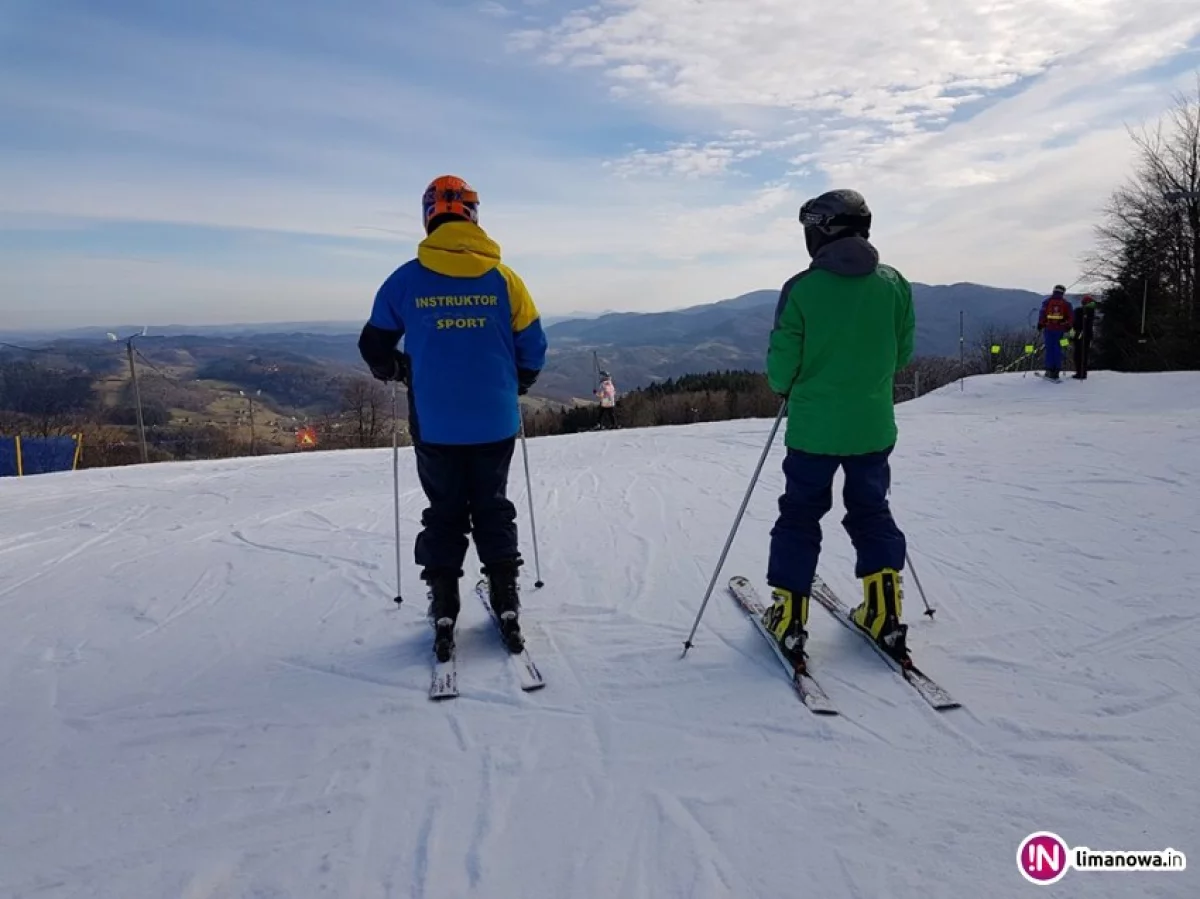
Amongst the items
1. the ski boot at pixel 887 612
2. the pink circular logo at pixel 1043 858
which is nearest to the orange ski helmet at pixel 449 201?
the ski boot at pixel 887 612

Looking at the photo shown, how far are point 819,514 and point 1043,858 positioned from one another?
5.22 ft

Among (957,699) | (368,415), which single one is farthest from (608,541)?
(368,415)

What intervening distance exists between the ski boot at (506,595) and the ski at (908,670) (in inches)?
68.2

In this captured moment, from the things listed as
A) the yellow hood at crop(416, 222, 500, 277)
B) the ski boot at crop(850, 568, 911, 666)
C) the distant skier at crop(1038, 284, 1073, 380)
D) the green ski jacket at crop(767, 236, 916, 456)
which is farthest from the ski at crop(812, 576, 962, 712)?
the distant skier at crop(1038, 284, 1073, 380)

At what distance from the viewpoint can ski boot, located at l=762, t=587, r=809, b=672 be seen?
10.6ft

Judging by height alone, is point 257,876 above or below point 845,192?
below

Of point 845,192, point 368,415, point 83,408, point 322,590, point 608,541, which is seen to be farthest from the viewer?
point 368,415

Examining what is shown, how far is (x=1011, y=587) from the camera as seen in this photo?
4238mm

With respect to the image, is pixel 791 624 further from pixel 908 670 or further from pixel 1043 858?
pixel 1043 858

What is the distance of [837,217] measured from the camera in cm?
312

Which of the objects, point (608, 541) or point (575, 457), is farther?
point (575, 457)

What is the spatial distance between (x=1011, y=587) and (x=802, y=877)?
3.00 meters

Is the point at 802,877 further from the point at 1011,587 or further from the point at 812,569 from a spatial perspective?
the point at 1011,587

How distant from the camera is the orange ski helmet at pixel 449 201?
11.1 ft
